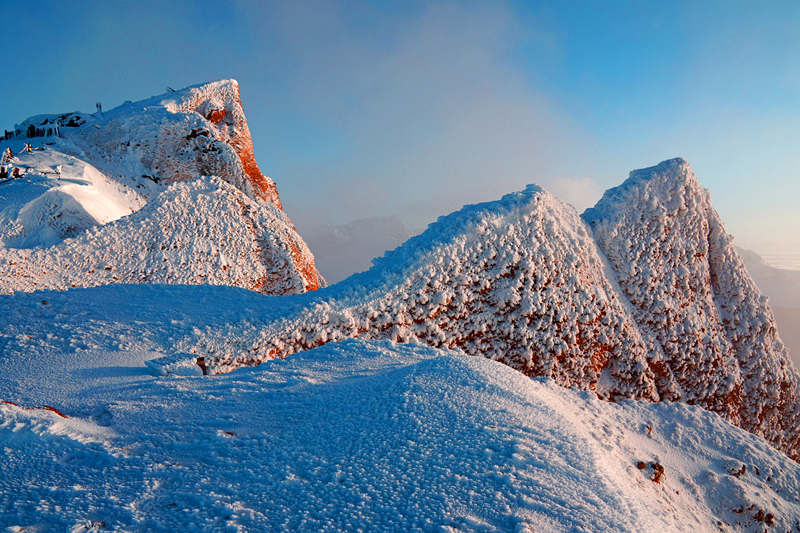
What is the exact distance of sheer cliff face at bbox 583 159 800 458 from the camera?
21.2 ft

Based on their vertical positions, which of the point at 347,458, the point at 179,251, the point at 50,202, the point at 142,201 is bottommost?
the point at 347,458

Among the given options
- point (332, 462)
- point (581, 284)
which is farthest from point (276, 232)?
point (332, 462)

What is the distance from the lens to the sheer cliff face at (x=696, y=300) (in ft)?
21.2

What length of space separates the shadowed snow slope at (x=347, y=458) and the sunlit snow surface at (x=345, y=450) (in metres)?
0.01

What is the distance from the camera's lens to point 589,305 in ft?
19.7

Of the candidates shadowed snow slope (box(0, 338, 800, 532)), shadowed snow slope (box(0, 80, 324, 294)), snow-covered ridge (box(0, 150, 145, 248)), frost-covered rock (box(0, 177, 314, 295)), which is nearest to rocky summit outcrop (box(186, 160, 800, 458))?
shadowed snow slope (box(0, 338, 800, 532))

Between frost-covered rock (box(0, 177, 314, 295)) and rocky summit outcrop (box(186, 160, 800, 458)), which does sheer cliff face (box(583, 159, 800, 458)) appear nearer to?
rocky summit outcrop (box(186, 160, 800, 458))

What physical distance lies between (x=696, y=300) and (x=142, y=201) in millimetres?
15914

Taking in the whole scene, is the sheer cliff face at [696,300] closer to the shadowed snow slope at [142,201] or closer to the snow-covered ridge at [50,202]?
the shadowed snow slope at [142,201]

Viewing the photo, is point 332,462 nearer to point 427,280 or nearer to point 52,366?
point 427,280

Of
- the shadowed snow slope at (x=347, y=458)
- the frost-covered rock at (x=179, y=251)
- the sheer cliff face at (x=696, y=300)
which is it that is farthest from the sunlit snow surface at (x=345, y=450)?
the frost-covered rock at (x=179, y=251)

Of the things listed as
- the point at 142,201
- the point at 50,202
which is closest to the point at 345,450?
the point at 50,202

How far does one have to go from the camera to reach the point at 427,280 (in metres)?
5.56

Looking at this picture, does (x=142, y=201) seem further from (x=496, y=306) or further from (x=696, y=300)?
(x=696, y=300)
